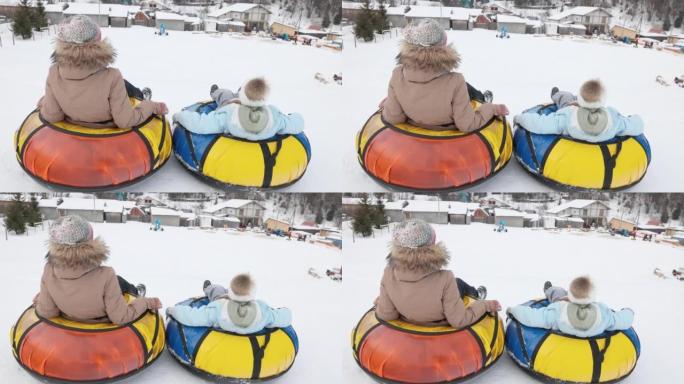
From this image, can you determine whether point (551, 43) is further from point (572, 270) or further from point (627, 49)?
point (572, 270)

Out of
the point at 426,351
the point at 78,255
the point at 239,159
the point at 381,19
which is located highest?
the point at 381,19

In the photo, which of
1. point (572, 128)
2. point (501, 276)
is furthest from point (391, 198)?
point (572, 128)

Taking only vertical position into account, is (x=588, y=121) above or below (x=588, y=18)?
below

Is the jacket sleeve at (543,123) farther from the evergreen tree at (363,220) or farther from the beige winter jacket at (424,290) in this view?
the evergreen tree at (363,220)

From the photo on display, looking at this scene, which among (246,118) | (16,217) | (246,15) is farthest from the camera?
(246,15)

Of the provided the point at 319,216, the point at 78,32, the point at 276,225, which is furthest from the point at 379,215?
the point at 78,32

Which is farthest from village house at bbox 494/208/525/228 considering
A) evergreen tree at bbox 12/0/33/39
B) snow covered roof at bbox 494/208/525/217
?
evergreen tree at bbox 12/0/33/39

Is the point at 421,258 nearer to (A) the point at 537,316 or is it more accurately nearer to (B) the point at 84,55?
(A) the point at 537,316

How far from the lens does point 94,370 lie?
5180mm

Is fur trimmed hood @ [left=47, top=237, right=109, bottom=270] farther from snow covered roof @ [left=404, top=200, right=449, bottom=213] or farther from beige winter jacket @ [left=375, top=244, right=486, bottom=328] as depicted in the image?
snow covered roof @ [left=404, top=200, right=449, bottom=213]

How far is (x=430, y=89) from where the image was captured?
532 centimetres

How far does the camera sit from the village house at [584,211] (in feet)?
22.5

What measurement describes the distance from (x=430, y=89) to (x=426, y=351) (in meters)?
1.07

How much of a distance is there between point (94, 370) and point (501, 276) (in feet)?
7.57
